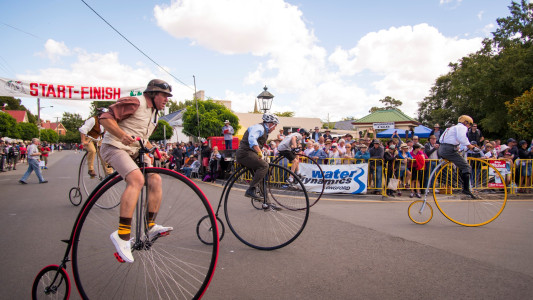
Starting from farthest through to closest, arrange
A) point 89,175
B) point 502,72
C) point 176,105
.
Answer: point 176,105 < point 502,72 < point 89,175

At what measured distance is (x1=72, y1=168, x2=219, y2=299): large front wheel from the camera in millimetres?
2846

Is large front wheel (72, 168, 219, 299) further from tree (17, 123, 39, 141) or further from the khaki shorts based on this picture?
tree (17, 123, 39, 141)

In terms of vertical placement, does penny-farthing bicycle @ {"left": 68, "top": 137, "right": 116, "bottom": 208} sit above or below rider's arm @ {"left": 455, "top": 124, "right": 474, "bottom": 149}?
below

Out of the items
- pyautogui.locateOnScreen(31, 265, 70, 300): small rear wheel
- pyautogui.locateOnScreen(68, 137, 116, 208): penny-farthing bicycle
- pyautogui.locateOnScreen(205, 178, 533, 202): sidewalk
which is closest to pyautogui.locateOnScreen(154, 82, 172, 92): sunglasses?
pyautogui.locateOnScreen(31, 265, 70, 300): small rear wheel

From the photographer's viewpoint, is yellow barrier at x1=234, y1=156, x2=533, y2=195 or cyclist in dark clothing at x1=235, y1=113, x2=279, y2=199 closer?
cyclist in dark clothing at x1=235, y1=113, x2=279, y2=199

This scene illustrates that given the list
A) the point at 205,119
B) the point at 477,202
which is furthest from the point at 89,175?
the point at 205,119

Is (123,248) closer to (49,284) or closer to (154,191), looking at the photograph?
(154,191)

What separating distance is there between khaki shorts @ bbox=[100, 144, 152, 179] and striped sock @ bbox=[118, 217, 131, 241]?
41 cm

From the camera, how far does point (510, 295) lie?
3.16m

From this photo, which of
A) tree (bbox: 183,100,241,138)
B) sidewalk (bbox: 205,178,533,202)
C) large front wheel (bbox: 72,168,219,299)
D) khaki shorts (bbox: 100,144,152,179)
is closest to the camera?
large front wheel (bbox: 72,168,219,299)

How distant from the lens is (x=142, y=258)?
3.35 meters

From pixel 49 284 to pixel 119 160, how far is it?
4.38ft


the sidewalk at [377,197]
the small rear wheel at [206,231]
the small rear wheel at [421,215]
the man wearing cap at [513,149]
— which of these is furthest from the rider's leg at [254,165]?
the man wearing cap at [513,149]

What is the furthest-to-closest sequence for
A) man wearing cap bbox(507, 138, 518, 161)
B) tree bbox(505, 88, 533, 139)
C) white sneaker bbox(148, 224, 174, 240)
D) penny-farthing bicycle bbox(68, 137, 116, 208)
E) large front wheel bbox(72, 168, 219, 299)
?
1. tree bbox(505, 88, 533, 139)
2. man wearing cap bbox(507, 138, 518, 161)
3. penny-farthing bicycle bbox(68, 137, 116, 208)
4. white sneaker bbox(148, 224, 174, 240)
5. large front wheel bbox(72, 168, 219, 299)
